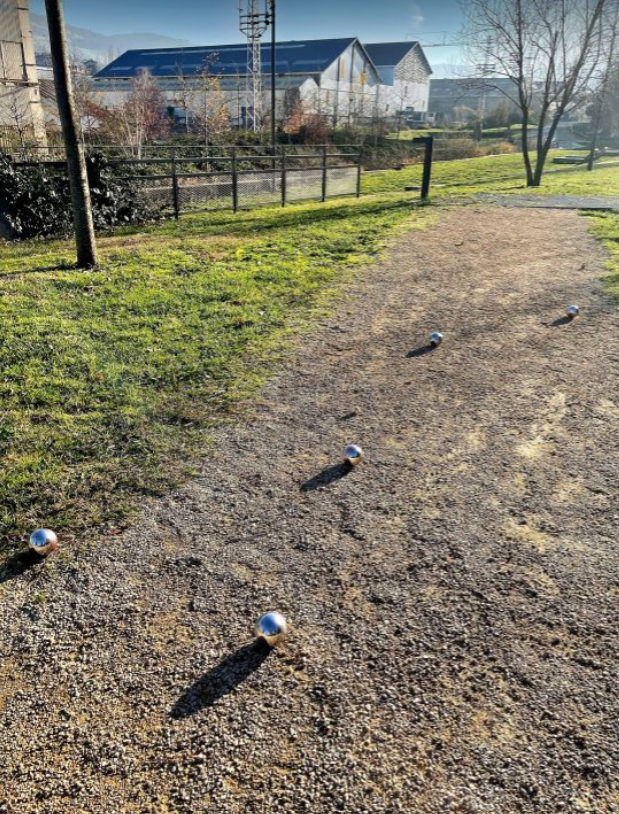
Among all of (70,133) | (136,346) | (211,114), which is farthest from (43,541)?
(211,114)

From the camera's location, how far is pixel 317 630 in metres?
2.53

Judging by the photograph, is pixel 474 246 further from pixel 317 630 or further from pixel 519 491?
pixel 317 630

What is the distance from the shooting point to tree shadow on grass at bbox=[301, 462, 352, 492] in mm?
3582

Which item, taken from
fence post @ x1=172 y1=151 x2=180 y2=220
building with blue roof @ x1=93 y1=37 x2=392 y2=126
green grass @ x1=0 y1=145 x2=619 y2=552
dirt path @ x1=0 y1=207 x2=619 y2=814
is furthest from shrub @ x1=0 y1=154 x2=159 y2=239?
building with blue roof @ x1=93 y1=37 x2=392 y2=126

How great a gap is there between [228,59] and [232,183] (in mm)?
49543

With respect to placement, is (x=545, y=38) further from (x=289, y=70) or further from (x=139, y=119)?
(x=289, y=70)

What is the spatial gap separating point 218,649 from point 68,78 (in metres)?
7.34

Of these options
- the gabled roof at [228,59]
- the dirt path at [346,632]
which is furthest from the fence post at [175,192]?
the gabled roof at [228,59]

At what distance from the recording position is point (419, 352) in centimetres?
→ 584

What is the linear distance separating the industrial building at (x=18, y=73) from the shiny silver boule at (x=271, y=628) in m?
20.8

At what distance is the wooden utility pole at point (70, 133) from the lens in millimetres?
6875

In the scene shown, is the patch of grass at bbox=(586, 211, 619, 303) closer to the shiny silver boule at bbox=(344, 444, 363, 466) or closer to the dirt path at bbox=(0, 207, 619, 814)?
the dirt path at bbox=(0, 207, 619, 814)

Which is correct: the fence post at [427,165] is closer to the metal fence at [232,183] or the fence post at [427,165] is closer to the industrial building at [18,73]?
the metal fence at [232,183]

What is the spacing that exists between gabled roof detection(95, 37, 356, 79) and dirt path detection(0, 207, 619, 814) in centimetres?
5524
